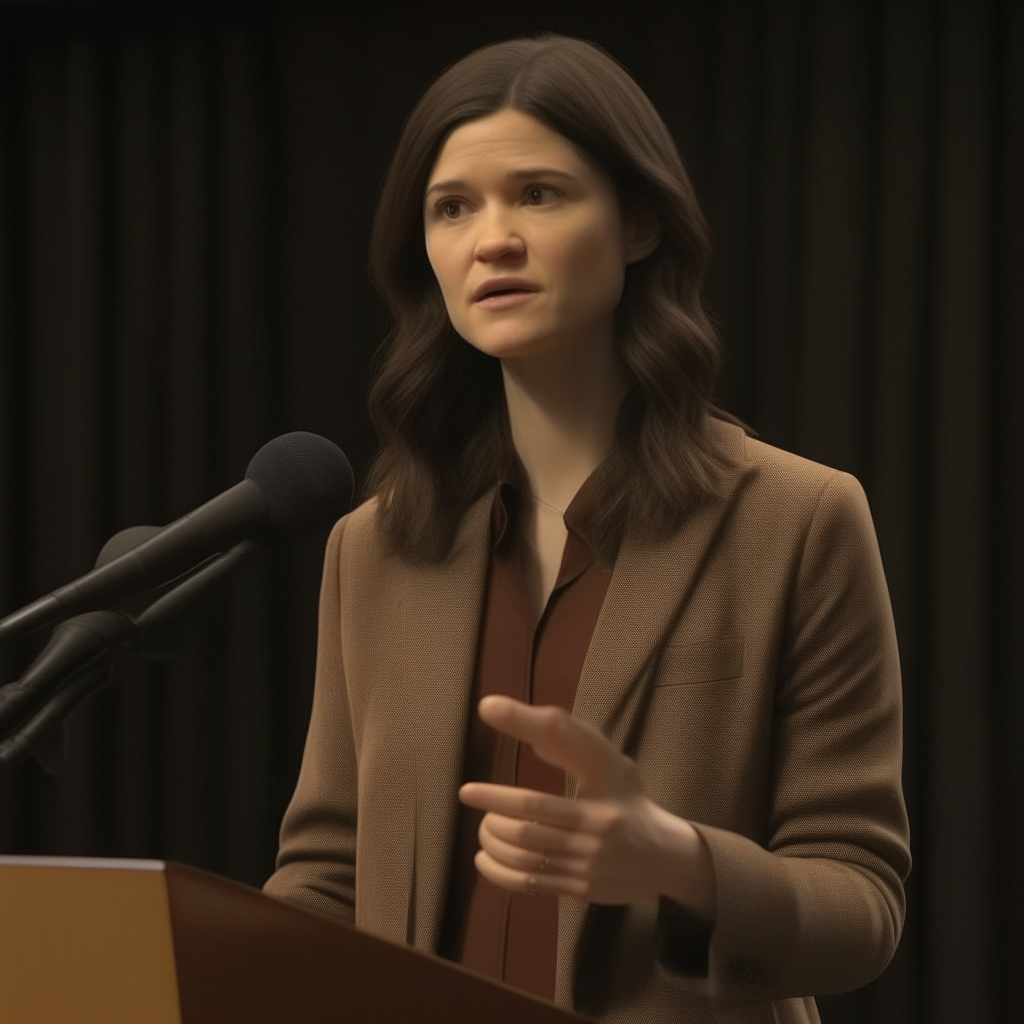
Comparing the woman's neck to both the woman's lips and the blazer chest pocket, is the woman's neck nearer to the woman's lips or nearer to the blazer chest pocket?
the woman's lips

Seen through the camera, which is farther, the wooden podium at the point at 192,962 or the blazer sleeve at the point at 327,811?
the blazer sleeve at the point at 327,811

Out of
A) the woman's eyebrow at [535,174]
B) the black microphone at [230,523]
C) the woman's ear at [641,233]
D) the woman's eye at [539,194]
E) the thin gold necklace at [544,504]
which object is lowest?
the thin gold necklace at [544,504]

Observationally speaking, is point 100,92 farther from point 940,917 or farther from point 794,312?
point 940,917

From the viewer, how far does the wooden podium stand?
66 centimetres

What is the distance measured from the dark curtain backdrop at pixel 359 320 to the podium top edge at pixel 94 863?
170 centimetres

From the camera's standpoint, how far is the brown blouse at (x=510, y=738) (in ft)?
4.02

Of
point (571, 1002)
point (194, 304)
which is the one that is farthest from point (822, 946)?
point (194, 304)

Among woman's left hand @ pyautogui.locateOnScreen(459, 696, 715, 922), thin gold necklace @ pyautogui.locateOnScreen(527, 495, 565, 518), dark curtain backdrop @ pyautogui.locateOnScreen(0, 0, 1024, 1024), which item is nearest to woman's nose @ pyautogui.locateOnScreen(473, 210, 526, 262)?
thin gold necklace @ pyautogui.locateOnScreen(527, 495, 565, 518)

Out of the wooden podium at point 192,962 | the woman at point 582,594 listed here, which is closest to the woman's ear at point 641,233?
the woman at point 582,594

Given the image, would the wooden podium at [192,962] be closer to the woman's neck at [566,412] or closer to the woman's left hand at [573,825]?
the woman's left hand at [573,825]

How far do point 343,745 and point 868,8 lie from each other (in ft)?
5.22

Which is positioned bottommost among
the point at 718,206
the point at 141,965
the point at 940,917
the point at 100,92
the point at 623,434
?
the point at 940,917

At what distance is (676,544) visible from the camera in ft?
4.13

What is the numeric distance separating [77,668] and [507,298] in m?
0.54
